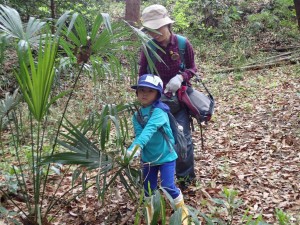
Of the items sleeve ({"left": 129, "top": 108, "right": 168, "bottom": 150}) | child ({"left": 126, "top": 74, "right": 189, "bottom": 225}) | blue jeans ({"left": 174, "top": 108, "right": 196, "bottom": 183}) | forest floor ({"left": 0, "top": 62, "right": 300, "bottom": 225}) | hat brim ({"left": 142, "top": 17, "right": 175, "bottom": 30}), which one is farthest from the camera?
blue jeans ({"left": 174, "top": 108, "right": 196, "bottom": 183})

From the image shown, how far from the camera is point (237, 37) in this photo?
1301 cm

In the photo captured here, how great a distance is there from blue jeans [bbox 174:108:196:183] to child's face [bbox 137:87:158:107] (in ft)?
2.56

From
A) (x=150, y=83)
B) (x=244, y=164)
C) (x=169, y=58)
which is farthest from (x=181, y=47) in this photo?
(x=244, y=164)

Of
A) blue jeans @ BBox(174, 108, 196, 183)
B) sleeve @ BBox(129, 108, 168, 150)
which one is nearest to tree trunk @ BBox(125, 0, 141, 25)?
blue jeans @ BBox(174, 108, 196, 183)

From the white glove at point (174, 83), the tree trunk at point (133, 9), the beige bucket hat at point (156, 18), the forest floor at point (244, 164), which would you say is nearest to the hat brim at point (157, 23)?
the beige bucket hat at point (156, 18)

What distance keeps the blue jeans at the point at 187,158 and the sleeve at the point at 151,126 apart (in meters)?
0.72

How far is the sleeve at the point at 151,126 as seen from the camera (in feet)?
9.57

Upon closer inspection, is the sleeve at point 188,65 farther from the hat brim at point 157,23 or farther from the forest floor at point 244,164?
the forest floor at point 244,164

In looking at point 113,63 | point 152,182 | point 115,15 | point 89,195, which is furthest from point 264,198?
point 115,15

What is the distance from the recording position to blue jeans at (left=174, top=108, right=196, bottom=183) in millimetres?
3898

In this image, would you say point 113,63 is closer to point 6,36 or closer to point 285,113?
point 6,36

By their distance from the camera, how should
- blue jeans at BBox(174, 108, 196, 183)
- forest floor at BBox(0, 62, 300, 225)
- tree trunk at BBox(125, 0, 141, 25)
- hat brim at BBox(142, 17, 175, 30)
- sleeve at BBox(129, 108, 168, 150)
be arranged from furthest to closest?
tree trunk at BBox(125, 0, 141, 25) → blue jeans at BBox(174, 108, 196, 183) → forest floor at BBox(0, 62, 300, 225) → hat brim at BBox(142, 17, 175, 30) → sleeve at BBox(129, 108, 168, 150)

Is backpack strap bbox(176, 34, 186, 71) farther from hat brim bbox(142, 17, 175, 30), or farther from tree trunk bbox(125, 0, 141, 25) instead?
tree trunk bbox(125, 0, 141, 25)

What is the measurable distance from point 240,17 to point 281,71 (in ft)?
17.6
